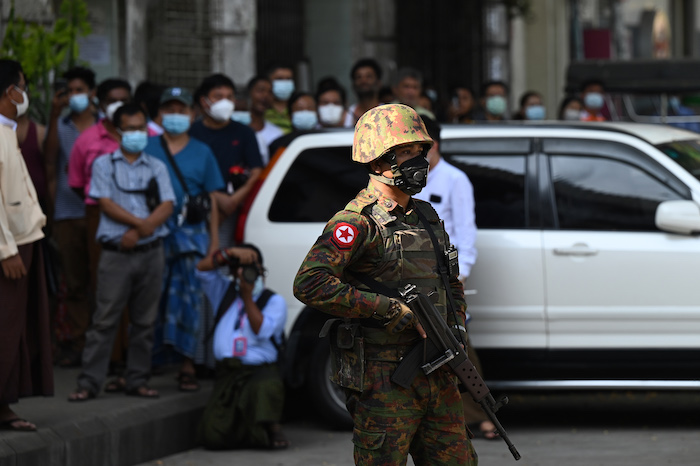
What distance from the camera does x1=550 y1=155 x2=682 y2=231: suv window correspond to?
700 cm

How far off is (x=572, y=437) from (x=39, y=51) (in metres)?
4.57

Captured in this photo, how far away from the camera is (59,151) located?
8.20m

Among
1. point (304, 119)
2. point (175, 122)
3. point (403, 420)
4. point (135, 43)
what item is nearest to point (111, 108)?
point (175, 122)

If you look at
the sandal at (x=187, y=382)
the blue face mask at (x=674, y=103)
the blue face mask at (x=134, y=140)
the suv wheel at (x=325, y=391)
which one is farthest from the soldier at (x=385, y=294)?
the blue face mask at (x=674, y=103)

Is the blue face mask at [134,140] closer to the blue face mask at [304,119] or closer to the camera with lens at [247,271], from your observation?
the camera with lens at [247,271]

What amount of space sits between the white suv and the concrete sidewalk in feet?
2.50

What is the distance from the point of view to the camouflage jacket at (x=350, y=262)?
13.5 feet

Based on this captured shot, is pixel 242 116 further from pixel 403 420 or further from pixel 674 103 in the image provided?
pixel 674 103

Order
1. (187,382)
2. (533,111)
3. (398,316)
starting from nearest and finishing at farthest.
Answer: (398,316) < (187,382) < (533,111)

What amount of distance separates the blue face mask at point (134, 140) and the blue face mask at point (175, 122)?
0.51 meters

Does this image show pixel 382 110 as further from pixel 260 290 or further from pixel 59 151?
pixel 59 151

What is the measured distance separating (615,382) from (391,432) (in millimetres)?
3175

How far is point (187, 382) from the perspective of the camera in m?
7.42

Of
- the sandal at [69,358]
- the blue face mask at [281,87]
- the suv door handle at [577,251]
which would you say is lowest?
the sandal at [69,358]
